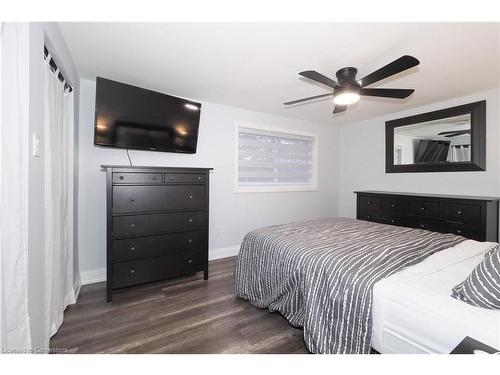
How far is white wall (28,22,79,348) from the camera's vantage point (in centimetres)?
111

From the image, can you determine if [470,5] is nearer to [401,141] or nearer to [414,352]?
[414,352]

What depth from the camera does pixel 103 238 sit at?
8.49ft

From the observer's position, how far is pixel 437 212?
2.92 m

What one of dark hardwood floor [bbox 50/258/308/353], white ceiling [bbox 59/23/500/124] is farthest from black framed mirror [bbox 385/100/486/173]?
dark hardwood floor [bbox 50/258/308/353]

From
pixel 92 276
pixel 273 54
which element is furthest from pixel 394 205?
pixel 92 276

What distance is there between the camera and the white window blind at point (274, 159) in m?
3.62

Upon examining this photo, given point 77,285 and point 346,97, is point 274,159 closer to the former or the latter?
point 346,97

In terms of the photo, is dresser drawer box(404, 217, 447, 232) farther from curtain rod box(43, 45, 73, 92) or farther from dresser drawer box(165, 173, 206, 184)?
curtain rod box(43, 45, 73, 92)

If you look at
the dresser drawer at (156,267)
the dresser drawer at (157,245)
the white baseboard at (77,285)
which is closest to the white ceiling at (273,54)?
the dresser drawer at (157,245)

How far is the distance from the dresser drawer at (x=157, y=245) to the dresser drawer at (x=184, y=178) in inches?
23.5

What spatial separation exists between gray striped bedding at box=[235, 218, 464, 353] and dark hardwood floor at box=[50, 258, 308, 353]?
0.15 m

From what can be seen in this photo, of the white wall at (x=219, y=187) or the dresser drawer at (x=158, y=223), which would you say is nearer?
the dresser drawer at (x=158, y=223)

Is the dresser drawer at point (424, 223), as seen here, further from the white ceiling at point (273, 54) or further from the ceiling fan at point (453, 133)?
the white ceiling at point (273, 54)
